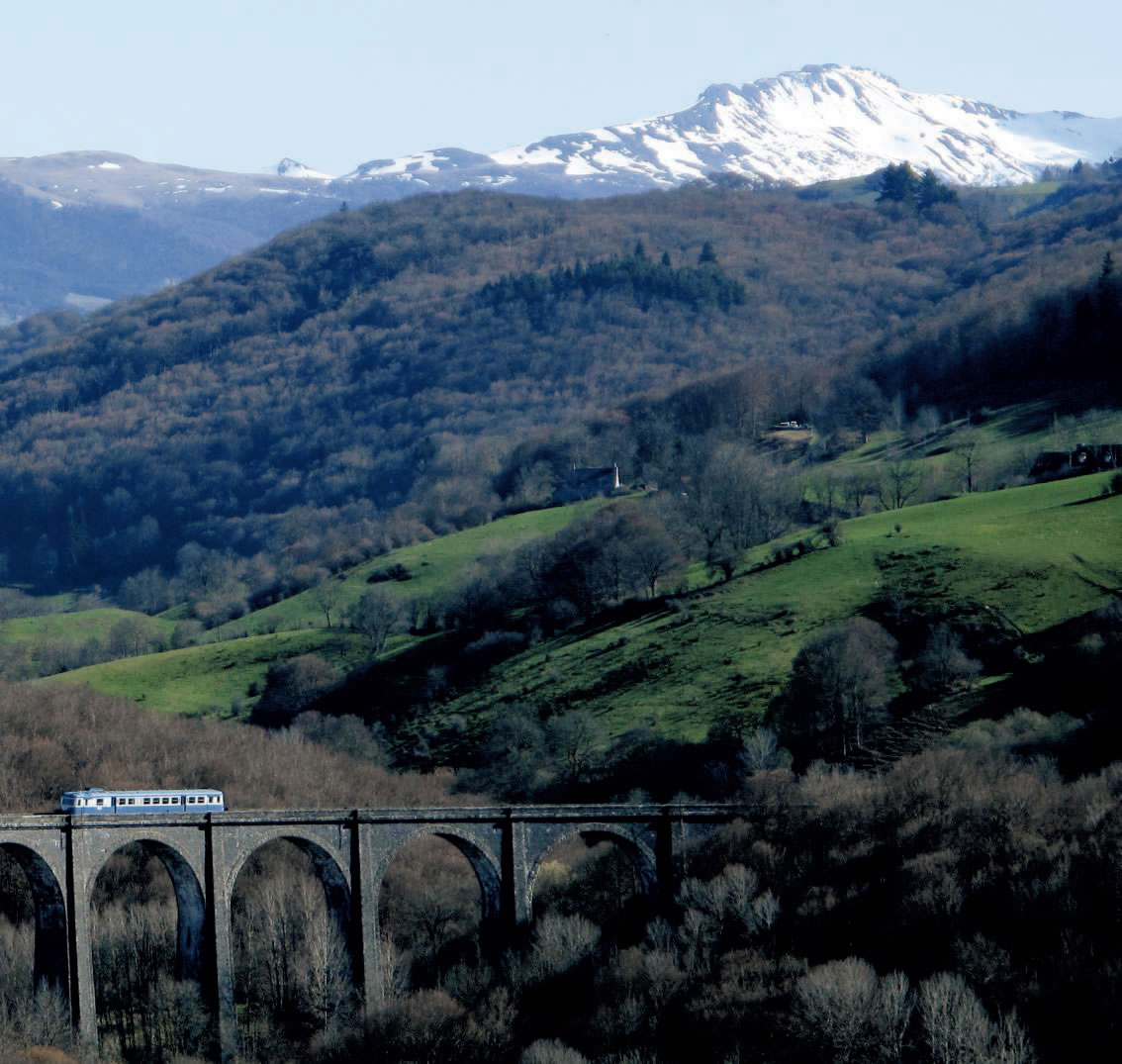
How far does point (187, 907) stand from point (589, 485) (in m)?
106

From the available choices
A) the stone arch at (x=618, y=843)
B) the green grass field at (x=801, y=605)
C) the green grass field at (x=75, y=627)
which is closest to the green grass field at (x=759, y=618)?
the green grass field at (x=801, y=605)

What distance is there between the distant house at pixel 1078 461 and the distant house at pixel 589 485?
145ft

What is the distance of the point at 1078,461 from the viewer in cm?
14150

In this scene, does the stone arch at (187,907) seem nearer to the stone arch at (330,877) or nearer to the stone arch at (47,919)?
the stone arch at (330,877)

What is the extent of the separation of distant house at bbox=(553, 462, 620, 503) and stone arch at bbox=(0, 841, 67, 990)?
10558 cm

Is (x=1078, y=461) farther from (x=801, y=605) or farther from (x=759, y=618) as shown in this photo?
(x=759, y=618)

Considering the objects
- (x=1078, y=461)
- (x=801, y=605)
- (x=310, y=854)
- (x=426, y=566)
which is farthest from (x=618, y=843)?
(x=426, y=566)

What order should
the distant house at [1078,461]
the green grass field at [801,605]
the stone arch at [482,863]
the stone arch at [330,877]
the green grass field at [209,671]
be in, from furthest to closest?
the distant house at [1078,461] → the green grass field at [209,671] → the green grass field at [801,605] → the stone arch at [482,863] → the stone arch at [330,877]

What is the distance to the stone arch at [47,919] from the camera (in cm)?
7494

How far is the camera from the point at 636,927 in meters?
81.3

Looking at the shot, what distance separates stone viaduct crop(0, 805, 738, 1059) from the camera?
75.2 metres

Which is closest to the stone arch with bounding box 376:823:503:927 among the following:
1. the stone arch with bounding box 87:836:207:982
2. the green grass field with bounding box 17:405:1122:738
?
the stone arch with bounding box 87:836:207:982

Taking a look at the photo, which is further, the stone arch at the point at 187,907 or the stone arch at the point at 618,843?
the stone arch at the point at 618,843

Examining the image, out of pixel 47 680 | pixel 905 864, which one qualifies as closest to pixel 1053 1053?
pixel 905 864
